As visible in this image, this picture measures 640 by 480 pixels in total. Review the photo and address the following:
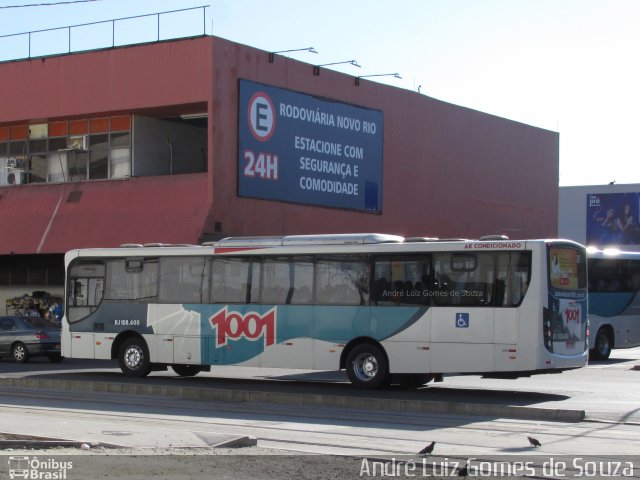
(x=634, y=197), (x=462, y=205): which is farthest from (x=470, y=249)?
(x=634, y=197)

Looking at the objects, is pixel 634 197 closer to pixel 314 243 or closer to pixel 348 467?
pixel 314 243

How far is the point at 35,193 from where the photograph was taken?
39.0m

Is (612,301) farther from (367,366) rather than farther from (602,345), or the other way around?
(367,366)

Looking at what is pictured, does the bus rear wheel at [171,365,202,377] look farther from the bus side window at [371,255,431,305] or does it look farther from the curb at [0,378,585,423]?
the bus side window at [371,255,431,305]

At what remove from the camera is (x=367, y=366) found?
21203 mm

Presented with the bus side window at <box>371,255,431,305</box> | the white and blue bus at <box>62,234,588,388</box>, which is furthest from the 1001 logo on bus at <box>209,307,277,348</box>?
the bus side window at <box>371,255,431,305</box>

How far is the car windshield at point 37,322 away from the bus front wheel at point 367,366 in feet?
45.8

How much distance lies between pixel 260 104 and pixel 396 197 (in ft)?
28.1

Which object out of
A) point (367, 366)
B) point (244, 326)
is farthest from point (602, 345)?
point (244, 326)

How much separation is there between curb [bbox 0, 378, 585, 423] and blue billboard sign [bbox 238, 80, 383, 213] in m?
14.3

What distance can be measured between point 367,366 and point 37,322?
14636 millimetres

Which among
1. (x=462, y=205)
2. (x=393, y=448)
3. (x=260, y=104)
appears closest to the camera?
(x=393, y=448)

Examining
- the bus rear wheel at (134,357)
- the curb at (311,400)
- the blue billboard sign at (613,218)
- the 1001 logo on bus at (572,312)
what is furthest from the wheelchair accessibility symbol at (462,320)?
the blue billboard sign at (613,218)

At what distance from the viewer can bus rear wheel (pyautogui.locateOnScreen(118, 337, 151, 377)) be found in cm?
2427
